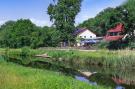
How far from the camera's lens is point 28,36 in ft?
417

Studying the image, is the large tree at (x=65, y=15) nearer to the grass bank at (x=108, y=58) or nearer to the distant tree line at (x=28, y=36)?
the distant tree line at (x=28, y=36)

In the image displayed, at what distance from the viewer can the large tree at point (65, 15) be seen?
106 m

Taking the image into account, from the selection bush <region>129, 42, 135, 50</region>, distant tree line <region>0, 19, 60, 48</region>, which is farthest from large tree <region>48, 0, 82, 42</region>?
bush <region>129, 42, 135, 50</region>

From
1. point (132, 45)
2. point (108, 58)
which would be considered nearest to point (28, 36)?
point (132, 45)

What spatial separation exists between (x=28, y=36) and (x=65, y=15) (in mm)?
24600

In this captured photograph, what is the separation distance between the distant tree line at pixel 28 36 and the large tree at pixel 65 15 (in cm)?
212

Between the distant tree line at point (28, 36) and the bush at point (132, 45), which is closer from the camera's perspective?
the bush at point (132, 45)

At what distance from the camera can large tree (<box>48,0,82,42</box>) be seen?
106 m

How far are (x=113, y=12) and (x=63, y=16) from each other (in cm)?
2684

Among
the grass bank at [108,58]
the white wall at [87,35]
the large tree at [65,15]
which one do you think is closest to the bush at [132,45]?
the grass bank at [108,58]

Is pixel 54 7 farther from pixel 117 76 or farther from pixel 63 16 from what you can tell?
pixel 117 76

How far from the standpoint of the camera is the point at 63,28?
106562 mm

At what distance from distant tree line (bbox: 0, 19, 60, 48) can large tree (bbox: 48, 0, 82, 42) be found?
83.3 inches

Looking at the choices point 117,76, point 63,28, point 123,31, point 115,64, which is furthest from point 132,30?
point 117,76
